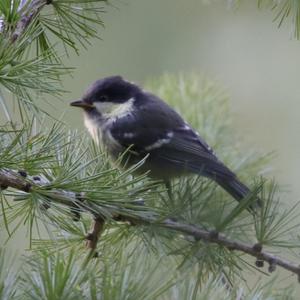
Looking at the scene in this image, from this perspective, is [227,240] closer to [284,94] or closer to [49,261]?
[49,261]

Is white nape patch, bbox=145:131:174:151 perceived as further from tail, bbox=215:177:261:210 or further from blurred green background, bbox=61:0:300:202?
blurred green background, bbox=61:0:300:202

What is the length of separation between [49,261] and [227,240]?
15.8 inches

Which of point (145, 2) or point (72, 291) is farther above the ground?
point (145, 2)

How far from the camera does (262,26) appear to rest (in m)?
3.71

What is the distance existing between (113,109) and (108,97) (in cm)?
5

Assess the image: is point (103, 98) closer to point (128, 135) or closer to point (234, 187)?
point (128, 135)

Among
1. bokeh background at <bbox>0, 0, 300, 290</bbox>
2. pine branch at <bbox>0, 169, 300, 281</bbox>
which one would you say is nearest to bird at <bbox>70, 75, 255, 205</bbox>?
pine branch at <bbox>0, 169, 300, 281</bbox>

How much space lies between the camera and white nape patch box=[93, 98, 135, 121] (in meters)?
→ 2.51

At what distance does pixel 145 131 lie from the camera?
2404 millimetres

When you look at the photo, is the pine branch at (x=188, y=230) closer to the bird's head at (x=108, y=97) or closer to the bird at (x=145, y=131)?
the bird at (x=145, y=131)

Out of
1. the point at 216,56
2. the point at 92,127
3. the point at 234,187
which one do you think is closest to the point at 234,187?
the point at 234,187

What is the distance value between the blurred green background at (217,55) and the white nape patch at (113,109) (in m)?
0.89

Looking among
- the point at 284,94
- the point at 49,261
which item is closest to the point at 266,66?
the point at 284,94

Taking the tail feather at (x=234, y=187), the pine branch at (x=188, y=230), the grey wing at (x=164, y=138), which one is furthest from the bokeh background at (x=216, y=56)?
the pine branch at (x=188, y=230)
